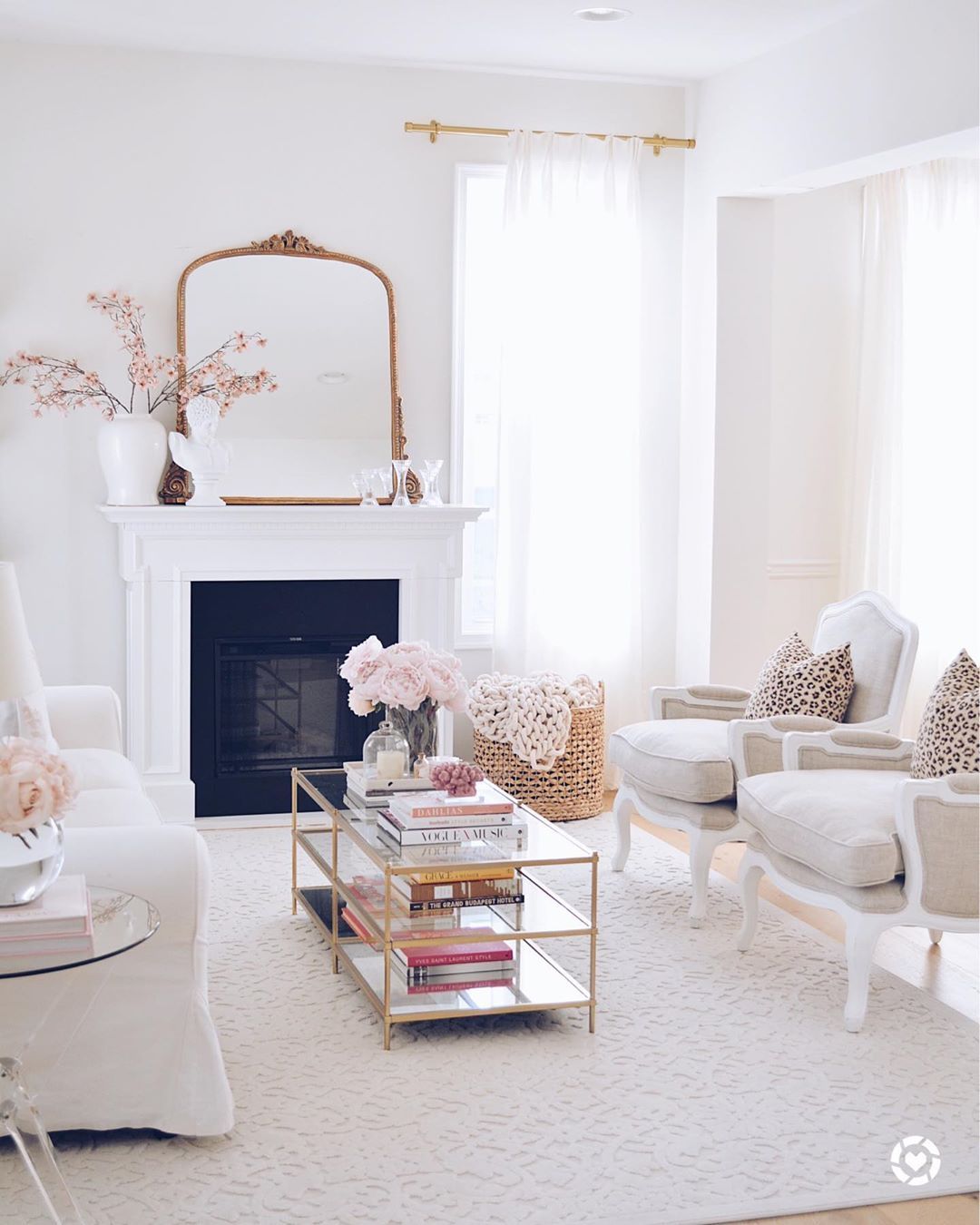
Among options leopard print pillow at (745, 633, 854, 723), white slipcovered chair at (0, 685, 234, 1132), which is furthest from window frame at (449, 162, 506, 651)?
white slipcovered chair at (0, 685, 234, 1132)

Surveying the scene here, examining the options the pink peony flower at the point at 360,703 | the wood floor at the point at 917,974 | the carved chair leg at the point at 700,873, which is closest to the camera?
the wood floor at the point at 917,974

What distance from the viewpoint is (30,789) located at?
98.4 inches

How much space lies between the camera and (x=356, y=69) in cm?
584

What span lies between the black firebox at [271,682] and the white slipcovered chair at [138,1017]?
2.84 meters

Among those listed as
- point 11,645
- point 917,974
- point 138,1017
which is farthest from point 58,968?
point 917,974

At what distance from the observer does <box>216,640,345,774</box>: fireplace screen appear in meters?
5.85

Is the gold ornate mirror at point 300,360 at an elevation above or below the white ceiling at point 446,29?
below

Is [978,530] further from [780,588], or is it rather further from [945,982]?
[945,982]

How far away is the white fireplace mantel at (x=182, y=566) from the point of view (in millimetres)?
5594

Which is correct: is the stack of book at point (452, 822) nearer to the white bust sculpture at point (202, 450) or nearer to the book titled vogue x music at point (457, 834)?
the book titled vogue x music at point (457, 834)

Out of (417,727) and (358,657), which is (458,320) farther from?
(417,727)

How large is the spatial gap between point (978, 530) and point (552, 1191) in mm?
4857

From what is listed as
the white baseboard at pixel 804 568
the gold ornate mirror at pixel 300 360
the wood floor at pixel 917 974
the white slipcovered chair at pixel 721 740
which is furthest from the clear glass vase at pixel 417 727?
the white baseboard at pixel 804 568

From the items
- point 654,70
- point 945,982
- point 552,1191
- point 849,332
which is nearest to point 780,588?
point 849,332
